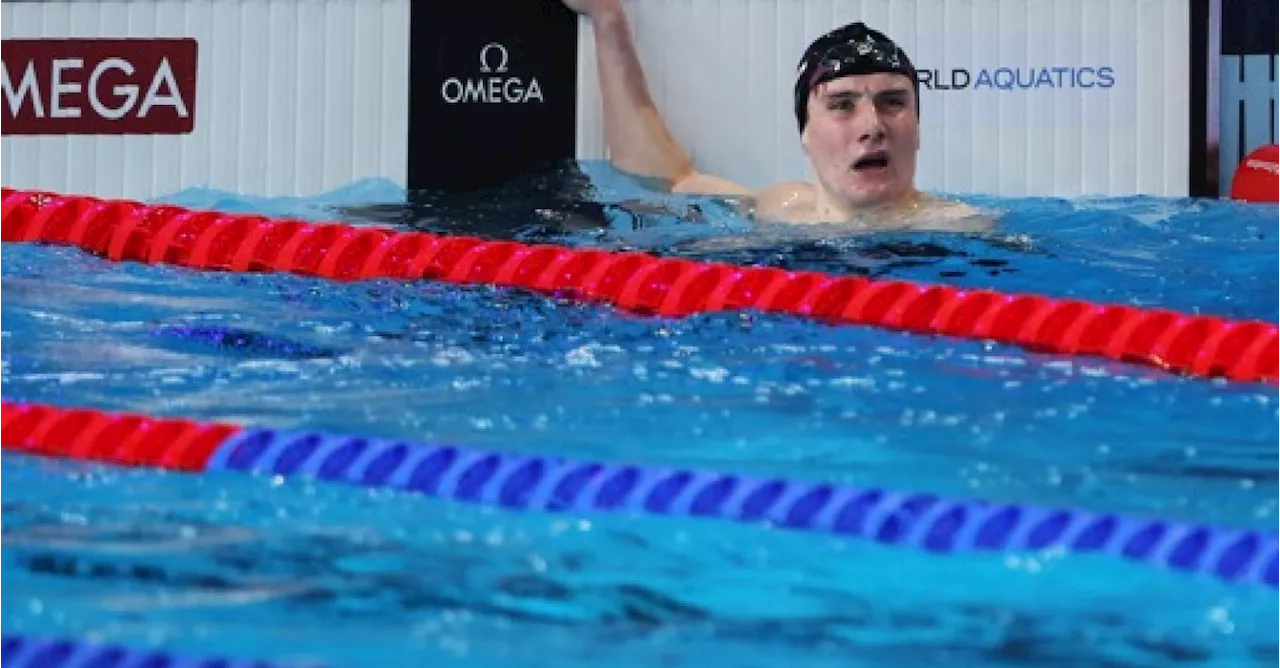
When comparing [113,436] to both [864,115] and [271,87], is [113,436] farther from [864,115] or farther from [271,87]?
[271,87]

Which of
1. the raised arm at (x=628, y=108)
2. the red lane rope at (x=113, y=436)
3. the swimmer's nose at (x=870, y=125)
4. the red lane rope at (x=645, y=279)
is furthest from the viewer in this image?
the raised arm at (x=628, y=108)

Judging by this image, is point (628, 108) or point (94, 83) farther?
point (94, 83)

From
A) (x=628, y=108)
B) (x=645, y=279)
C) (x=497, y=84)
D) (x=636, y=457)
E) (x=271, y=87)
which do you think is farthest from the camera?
(x=271, y=87)

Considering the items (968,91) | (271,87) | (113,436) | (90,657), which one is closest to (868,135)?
(968,91)

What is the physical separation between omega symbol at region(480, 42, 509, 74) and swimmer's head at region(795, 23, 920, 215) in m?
1.11

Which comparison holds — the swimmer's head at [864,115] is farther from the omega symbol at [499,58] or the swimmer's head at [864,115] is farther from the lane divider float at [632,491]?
the lane divider float at [632,491]

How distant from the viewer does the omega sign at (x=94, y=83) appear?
19.8ft

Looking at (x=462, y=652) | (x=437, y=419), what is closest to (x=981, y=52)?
(x=437, y=419)

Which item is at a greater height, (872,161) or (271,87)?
(271,87)

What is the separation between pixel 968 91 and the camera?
19.2ft

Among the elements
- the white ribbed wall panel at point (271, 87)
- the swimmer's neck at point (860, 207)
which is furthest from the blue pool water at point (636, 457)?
the white ribbed wall panel at point (271, 87)

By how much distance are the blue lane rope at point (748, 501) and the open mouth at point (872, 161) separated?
2441 mm

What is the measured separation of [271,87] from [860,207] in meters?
1.91

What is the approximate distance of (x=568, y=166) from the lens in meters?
5.93
